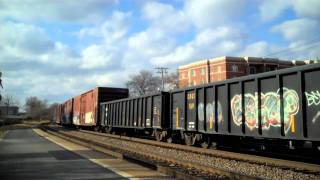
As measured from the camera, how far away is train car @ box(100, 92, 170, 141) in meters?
22.7

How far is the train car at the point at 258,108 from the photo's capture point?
39.8ft

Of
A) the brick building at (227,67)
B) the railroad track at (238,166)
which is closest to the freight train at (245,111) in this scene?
the railroad track at (238,166)

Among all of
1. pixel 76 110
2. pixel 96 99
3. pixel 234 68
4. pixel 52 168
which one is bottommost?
pixel 52 168

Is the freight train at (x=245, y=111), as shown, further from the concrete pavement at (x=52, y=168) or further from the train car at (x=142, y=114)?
the concrete pavement at (x=52, y=168)

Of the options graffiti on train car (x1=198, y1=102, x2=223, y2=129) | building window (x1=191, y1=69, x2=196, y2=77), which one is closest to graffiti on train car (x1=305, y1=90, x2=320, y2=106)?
graffiti on train car (x1=198, y1=102, x2=223, y2=129)

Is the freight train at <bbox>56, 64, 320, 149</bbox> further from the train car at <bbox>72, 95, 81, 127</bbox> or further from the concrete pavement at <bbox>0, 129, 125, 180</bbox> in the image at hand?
the train car at <bbox>72, 95, 81, 127</bbox>

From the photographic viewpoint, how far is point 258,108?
14367mm

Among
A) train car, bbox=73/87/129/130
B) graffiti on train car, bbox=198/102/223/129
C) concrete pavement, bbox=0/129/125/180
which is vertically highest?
train car, bbox=73/87/129/130

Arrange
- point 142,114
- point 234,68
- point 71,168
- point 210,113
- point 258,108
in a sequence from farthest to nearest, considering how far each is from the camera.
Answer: point 234,68
point 142,114
point 210,113
point 258,108
point 71,168

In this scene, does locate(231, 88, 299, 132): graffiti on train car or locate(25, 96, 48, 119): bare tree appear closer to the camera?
locate(231, 88, 299, 132): graffiti on train car

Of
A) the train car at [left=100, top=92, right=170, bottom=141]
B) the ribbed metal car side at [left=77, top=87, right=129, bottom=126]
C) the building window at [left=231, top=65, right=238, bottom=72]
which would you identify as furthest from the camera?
the building window at [left=231, top=65, right=238, bottom=72]

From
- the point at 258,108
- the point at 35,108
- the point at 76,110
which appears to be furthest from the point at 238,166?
the point at 35,108

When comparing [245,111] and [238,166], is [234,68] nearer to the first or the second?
[245,111]

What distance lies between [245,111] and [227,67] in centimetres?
8780
